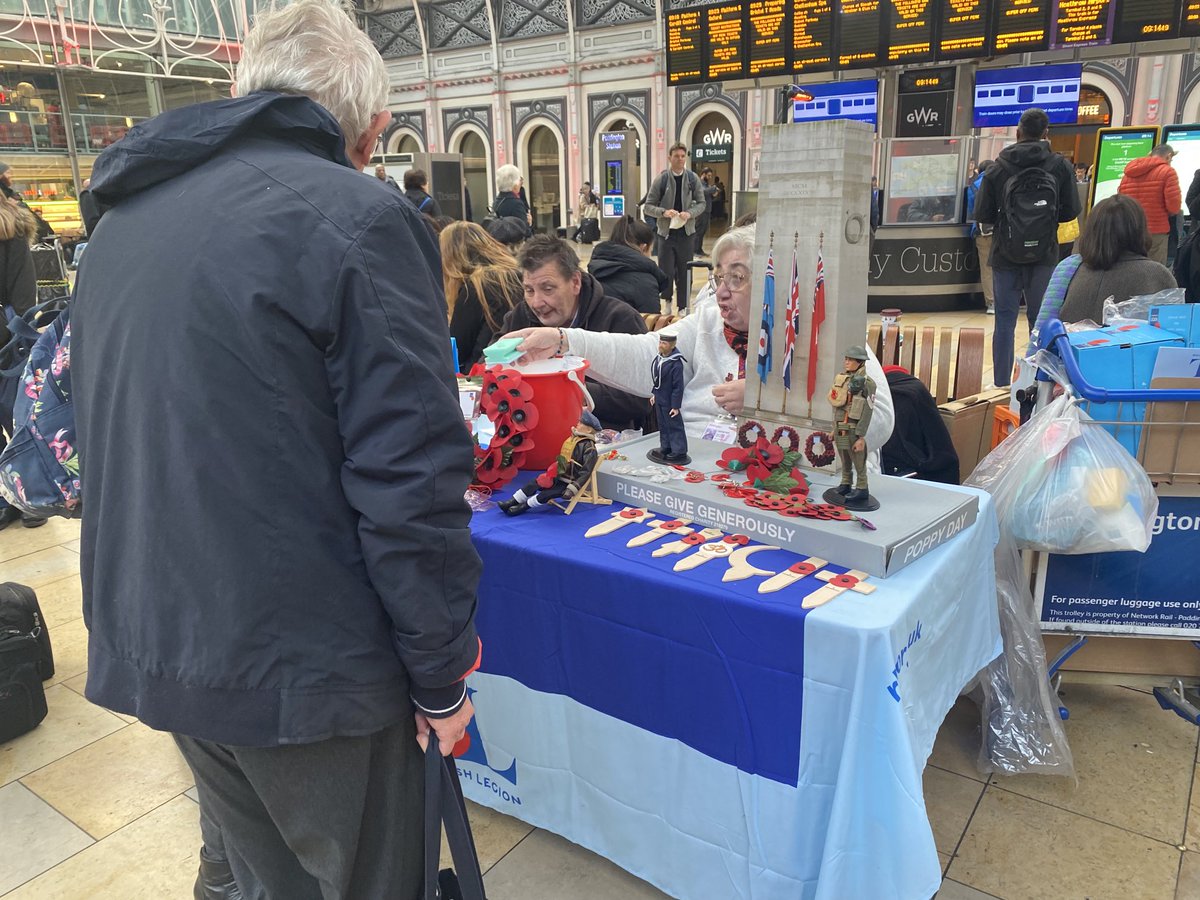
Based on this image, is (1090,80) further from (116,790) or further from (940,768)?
(116,790)

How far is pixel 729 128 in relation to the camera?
1714 centimetres

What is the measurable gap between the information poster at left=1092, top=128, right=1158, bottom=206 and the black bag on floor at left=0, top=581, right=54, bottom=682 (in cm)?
900

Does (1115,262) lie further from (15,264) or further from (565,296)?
(15,264)

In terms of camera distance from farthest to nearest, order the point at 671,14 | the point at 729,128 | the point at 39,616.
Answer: the point at 729,128 < the point at 671,14 < the point at 39,616

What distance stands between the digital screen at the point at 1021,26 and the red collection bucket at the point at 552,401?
7.64 meters

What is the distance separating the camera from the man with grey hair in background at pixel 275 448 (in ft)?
3.35

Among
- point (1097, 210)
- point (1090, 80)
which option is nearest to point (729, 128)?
point (1090, 80)

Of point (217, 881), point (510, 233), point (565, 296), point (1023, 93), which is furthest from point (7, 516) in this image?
point (1023, 93)

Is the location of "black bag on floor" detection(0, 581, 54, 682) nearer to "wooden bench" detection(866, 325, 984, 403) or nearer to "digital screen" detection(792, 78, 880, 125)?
"wooden bench" detection(866, 325, 984, 403)

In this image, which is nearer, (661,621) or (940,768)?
(661,621)

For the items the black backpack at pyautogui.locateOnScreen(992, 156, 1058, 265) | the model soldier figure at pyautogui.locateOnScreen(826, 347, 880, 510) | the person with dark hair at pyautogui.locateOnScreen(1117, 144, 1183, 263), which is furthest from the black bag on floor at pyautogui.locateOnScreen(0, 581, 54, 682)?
the person with dark hair at pyautogui.locateOnScreen(1117, 144, 1183, 263)

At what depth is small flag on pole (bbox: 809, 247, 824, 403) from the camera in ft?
5.85

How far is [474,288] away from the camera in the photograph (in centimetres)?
386

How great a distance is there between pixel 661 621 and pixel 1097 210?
122 inches
